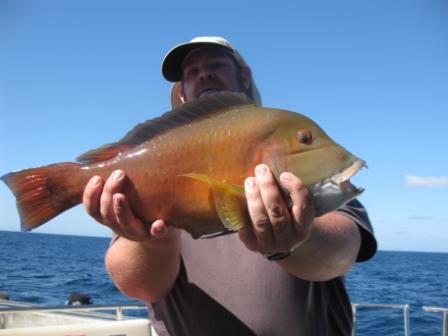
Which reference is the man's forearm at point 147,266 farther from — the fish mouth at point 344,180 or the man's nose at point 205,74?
the man's nose at point 205,74

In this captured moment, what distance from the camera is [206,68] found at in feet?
10.7

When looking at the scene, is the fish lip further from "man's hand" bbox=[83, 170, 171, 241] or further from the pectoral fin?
"man's hand" bbox=[83, 170, 171, 241]

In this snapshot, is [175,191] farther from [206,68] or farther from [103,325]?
[103,325]

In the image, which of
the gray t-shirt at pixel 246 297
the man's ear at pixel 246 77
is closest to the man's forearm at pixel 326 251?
the gray t-shirt at pixel 246 297

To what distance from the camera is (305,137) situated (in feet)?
7.05

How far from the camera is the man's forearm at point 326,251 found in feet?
8.22

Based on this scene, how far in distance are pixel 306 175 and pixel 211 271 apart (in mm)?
1078

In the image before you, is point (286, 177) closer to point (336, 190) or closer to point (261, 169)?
point (261, 169)

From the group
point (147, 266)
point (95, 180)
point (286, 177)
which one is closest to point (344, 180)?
point (286, 177)

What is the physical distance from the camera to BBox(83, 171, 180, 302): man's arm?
2.19 metres

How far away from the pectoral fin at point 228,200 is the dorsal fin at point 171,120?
37 cm

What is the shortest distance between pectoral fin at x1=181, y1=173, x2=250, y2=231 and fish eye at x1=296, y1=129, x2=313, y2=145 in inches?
15.5

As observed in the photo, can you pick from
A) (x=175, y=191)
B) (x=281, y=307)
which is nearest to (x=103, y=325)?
(x=281, y=307)

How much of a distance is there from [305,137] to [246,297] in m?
1.14
